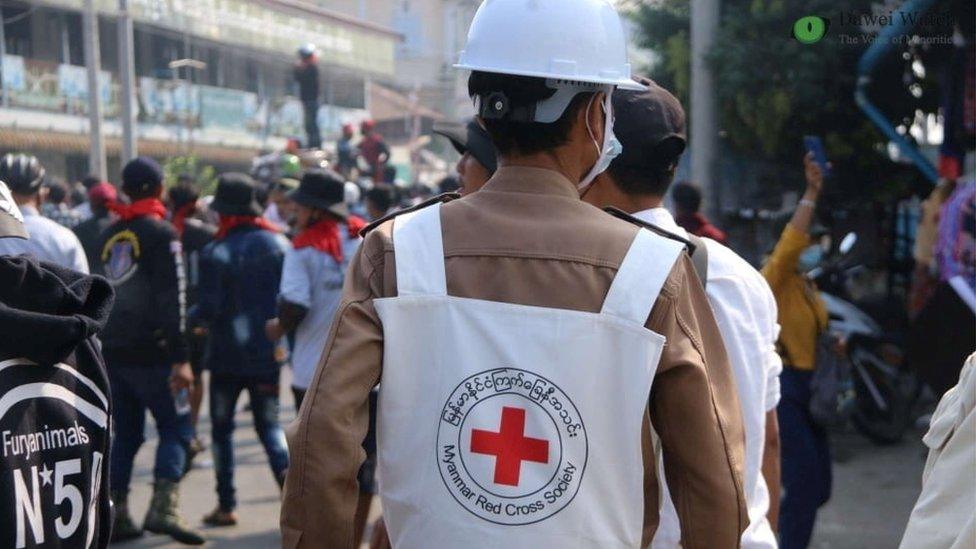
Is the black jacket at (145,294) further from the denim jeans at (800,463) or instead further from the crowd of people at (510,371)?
the crowd of people at (510,371)

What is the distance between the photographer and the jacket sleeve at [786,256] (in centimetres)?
521

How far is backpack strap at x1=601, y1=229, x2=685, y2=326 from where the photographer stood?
2.18 m

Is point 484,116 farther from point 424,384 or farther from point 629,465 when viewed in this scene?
point 629,465

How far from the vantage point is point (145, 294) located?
6.76 meters

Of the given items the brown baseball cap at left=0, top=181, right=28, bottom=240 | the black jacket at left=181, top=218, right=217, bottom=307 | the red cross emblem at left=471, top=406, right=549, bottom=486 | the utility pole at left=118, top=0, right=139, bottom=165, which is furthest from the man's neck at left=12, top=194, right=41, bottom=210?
the utility pole at left=118, top=0, right=139, bottom=165

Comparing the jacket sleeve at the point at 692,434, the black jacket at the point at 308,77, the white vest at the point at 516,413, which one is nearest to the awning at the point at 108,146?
the black jacket at the point at 308,77

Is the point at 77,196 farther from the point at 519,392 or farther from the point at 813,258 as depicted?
the point at 519,392

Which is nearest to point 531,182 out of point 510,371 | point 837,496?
point 510,371

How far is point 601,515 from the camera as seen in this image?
218 centimetres

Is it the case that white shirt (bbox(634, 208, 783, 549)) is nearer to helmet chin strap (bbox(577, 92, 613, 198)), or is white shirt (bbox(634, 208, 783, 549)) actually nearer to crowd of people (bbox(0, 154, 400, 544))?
helmet chin strap (bbox(577, 92, 613, 198))

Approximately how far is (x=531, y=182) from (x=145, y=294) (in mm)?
4788

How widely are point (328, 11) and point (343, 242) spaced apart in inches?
1101

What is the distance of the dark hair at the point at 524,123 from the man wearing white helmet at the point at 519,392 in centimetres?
3

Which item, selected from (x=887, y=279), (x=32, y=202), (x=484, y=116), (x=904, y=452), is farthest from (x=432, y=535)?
(x=887, y=279)
